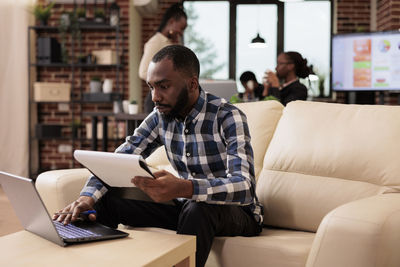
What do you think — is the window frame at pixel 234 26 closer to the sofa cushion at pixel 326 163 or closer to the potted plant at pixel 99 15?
the potted plant at pixel 99 15

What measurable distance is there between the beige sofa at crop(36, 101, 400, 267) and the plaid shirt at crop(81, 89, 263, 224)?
0.51ft

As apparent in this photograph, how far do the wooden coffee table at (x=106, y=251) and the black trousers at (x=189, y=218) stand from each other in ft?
0.33

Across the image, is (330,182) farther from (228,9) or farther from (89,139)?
(228,9)

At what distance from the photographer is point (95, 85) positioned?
597 centimetres

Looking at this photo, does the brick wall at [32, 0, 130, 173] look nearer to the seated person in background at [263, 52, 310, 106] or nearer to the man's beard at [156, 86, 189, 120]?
the seated person in background at [263, 52, 310, 106]

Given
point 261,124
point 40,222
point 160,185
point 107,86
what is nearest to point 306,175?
point 261,124

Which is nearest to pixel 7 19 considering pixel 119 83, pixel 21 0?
pixel 21 0

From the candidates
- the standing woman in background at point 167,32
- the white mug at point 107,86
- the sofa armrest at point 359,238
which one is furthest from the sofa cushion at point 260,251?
the white mug at point 107,86

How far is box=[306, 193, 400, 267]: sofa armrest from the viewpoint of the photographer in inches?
55.6

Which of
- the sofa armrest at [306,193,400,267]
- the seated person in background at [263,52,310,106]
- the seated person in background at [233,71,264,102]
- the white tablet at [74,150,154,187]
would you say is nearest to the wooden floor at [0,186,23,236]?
the white tablet at [74,150,154,187]

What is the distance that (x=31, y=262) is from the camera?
124 centimetres

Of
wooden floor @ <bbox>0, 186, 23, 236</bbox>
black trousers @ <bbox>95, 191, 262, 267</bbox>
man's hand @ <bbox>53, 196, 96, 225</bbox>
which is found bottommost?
wooden floor @ <bbox>0, 186, 23, 236</bbox>

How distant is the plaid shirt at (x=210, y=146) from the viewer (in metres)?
1.69

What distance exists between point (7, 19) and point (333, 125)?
15.9 feet
